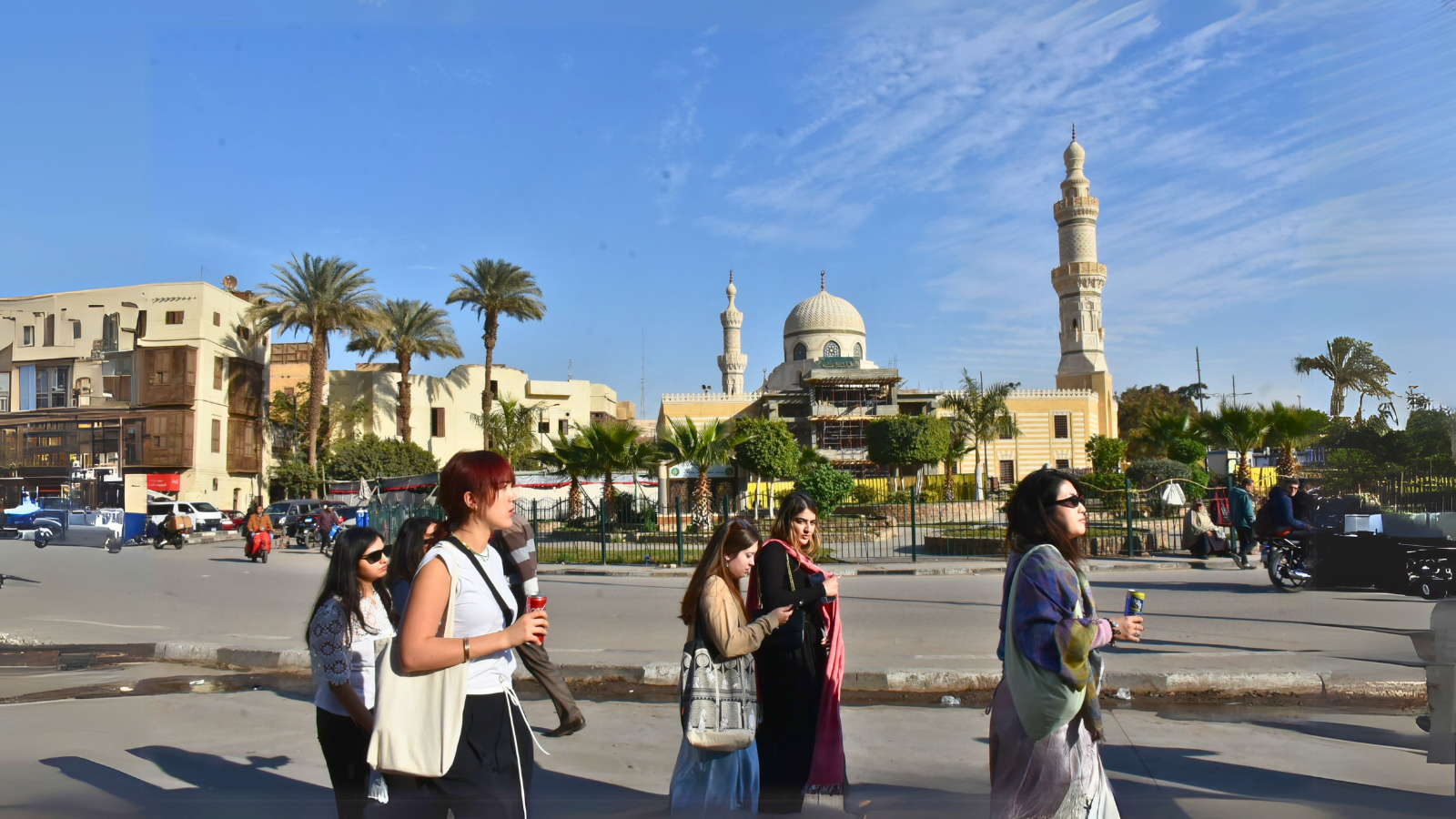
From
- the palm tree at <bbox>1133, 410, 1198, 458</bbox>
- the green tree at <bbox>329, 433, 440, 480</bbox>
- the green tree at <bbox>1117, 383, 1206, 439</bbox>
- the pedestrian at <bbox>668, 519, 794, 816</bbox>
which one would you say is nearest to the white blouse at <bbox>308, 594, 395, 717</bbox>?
the pedestrian at <bbox>668, 519, 794, 816</bbox>

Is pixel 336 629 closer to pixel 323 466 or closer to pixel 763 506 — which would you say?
pixel 763 506

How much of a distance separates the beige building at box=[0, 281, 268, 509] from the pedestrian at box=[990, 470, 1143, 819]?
10623 mm

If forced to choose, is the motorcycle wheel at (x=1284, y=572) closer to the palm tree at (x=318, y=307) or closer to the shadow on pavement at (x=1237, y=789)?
the shadow on pavement at (x=1237, y=789)

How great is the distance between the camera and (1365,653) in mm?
7133

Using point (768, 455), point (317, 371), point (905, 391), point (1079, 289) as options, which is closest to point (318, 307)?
point (317, 371)

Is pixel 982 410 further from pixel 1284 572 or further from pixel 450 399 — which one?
pixel 1284 572

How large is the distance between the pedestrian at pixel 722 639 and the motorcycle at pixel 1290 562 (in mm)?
9903

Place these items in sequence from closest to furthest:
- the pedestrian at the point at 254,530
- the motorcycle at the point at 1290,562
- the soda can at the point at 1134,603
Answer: the soda can at the point at 1134,603 → the motorcycle at the point at 1290,562 → the pedestrian at the point at 254,530

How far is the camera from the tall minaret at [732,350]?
7175 centimetres

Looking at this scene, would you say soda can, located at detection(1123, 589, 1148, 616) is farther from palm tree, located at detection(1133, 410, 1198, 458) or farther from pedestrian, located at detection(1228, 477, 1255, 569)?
palm tree, located at detection(1133, 410, 1198, 458)

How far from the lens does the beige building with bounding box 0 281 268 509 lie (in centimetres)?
1227

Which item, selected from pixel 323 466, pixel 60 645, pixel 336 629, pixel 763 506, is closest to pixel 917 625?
pixel 336 629

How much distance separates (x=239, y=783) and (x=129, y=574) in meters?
14.2

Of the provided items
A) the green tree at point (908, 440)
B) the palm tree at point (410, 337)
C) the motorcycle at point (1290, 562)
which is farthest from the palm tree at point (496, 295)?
the motorcycle at point (1290, 562)
